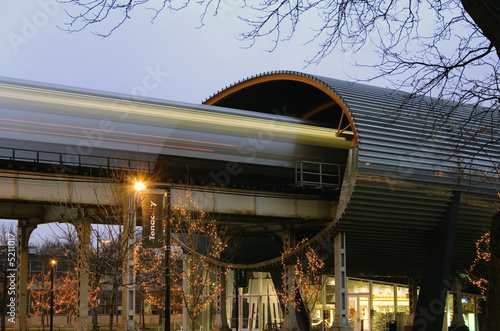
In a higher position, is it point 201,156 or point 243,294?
point 201,156

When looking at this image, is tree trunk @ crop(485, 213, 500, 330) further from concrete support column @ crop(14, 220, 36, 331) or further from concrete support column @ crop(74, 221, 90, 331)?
concrete support column @ crop(14, 220, 36, 331)

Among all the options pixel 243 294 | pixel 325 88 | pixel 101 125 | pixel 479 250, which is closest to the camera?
pixel 101 125

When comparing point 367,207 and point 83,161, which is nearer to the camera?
point 83,161

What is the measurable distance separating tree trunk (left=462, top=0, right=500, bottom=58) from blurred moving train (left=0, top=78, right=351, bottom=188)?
810 inches

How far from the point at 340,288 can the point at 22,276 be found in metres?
15.0

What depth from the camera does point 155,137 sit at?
2808 centimetres

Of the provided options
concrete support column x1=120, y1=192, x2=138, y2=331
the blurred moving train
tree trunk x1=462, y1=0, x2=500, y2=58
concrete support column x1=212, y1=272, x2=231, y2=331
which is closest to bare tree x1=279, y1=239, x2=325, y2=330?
the blurred moving train

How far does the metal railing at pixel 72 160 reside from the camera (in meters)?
27.1

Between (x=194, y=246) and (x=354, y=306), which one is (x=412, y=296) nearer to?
(x=354, y=306)

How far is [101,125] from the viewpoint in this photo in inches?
1065

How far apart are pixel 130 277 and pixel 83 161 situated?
5.86 m

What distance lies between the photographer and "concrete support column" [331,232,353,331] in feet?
101

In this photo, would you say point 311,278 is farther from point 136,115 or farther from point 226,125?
point 136,115

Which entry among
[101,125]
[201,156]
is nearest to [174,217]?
[201,156]
